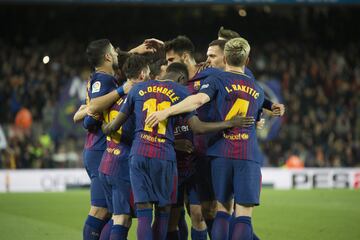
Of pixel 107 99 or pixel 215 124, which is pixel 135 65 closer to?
pixel 107 99

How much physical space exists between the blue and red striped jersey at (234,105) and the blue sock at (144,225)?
861mm

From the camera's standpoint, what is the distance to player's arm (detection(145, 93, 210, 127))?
21.2ft

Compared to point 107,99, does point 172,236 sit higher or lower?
lower

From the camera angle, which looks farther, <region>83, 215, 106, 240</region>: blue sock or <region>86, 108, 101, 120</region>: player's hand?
<region>83, 215, 106, 240</region>: blue sock

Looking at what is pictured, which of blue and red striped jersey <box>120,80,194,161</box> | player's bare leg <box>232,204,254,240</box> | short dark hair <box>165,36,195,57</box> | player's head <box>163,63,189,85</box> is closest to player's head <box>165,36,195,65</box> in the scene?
short dark hair <box>165,36,195,57</box>

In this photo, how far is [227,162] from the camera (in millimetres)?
6738

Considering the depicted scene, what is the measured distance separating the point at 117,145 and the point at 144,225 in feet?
3.06

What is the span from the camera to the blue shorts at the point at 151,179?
6.55m

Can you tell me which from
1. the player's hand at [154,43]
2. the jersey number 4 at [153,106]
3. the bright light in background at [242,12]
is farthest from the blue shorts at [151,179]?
the bright light in background at [242,12]

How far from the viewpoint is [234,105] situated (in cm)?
677

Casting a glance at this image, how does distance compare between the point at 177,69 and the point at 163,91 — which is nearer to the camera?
the point at 163,91

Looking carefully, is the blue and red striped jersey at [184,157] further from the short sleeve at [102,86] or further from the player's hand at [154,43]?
the player's hand at [154,43]

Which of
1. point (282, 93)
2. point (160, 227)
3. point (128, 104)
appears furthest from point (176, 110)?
point (282, 93)

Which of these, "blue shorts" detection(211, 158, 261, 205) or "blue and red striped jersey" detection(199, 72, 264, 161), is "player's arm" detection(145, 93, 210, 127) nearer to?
"blue and red striped jersey" detection(199, 72, 264, 161)
